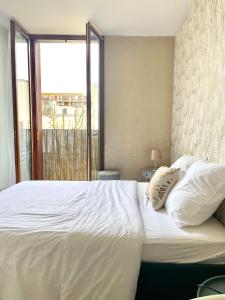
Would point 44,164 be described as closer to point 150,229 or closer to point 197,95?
point 197,95

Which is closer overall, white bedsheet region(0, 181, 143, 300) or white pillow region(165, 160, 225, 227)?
white bedsheet region(0, 181, 143, 300)

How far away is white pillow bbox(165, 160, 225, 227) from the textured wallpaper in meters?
0.31

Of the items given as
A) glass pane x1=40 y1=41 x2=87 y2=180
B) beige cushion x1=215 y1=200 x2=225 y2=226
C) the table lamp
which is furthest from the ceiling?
beige cushion x1=215 y1=200 x2=225 y2=226

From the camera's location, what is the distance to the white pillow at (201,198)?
64.3 inches

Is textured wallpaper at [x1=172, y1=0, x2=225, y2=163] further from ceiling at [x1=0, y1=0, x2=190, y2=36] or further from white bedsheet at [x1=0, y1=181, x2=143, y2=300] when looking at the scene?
white bedsheet at [x1=0, y1=181, x2=143, y2=300]

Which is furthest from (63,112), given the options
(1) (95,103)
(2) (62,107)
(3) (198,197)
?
(3) (198,197)

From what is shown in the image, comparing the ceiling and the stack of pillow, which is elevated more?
the ceiling

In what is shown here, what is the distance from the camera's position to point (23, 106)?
400cm

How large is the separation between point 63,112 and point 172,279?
4714 mm

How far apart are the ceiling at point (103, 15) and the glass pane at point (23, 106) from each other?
34cm

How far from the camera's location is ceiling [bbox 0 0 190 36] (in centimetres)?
300

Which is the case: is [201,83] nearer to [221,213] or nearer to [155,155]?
[221,213]

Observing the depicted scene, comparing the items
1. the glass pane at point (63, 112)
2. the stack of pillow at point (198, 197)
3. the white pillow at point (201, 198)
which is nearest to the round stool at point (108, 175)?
the glass pane at point (63, 112)

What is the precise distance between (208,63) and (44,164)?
3961 mm
